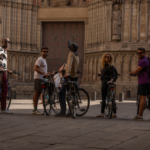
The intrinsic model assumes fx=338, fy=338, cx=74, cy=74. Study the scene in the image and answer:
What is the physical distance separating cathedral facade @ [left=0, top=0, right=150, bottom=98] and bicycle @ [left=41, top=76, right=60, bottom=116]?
10399 millimetres

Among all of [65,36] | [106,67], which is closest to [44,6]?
[65,36]

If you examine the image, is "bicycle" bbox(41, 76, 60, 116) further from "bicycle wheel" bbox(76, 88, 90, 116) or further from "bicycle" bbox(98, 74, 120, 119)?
"bicycle" bbox(98, 74, 120, 119)

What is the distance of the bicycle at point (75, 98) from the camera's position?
7.27 m

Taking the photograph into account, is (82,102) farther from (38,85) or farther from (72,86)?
(38,85)

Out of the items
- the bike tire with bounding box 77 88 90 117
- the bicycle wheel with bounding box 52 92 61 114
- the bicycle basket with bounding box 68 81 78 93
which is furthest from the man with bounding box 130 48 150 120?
the bicycle wheel with bounding box 52 92 61 114

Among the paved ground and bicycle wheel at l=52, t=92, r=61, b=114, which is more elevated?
bicycle wheel at l=52, t=92, r=61, b=114

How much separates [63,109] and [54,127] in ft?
7.02

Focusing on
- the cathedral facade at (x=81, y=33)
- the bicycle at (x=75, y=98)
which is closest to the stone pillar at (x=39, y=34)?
the cathedral facade at (x=81, y=33)

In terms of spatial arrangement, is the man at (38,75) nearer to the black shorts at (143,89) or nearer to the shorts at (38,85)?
the shorts at (38,85)

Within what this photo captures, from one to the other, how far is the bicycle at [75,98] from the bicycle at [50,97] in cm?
52

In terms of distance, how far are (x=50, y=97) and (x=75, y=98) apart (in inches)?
30.4

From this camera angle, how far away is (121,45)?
19.1 m

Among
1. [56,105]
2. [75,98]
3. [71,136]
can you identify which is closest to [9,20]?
[56,105]

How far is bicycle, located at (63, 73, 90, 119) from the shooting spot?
7.27 meters
